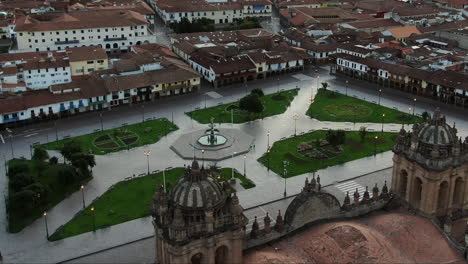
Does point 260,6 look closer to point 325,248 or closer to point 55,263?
point 55,263

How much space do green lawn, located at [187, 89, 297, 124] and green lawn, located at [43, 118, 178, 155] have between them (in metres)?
7.44

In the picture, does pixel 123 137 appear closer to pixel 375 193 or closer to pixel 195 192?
pixel 375 193

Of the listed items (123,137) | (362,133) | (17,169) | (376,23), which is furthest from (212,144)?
(376,23)

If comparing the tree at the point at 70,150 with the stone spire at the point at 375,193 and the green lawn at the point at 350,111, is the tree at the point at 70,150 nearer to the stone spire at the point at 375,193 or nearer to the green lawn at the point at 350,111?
the green lawn at the point at 350,111

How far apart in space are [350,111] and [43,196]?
6311cm

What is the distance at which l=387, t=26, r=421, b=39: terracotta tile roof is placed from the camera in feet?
521

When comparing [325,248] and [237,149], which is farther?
[237,149]

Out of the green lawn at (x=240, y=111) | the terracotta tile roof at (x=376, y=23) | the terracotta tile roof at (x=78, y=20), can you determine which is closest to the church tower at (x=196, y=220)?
the green lawn at (x=240, y=111)

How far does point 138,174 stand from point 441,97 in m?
69.4

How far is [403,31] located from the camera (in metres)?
162

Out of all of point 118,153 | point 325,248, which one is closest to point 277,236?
point 325,248

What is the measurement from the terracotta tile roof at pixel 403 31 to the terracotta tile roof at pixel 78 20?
2948 inches

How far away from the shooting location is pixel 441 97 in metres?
114

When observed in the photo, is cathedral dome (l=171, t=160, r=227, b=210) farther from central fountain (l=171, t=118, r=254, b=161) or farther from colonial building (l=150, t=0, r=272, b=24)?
colonial building (l=150, t=0, r=272, b=24)
